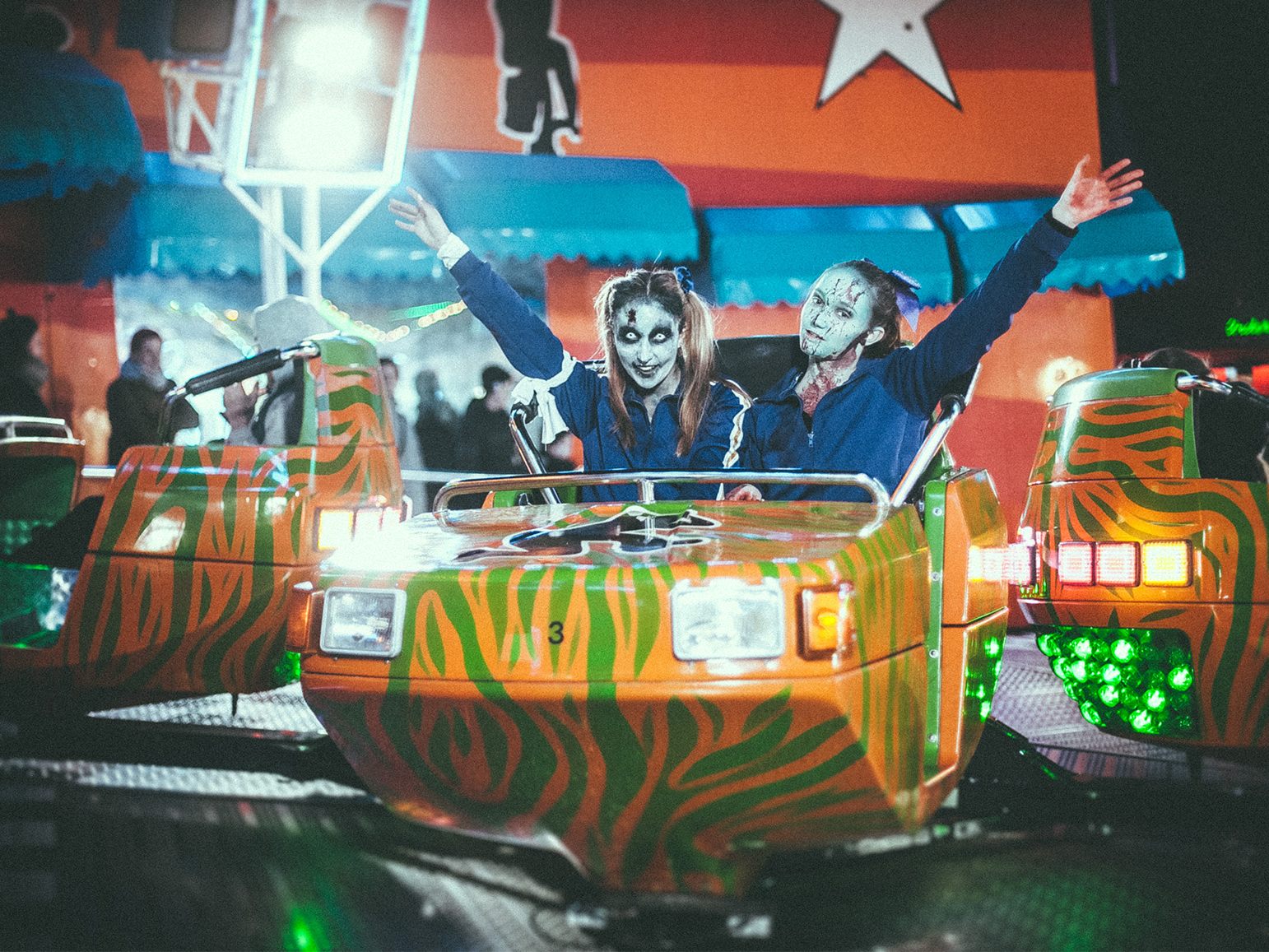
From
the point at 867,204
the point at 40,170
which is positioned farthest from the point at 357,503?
the point at 867,204

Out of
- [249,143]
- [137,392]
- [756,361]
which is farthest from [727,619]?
Result: [137,392]

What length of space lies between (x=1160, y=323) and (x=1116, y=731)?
15.2m

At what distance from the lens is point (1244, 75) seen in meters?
10.8

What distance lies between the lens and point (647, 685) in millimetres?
2146

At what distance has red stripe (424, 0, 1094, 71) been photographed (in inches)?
377

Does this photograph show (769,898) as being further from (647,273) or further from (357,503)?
(357,503)

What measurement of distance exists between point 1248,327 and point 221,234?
42.7 feet

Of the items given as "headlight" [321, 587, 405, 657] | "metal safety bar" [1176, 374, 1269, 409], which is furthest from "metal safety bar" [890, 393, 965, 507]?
"headlight" [321, 587, 405, 657]

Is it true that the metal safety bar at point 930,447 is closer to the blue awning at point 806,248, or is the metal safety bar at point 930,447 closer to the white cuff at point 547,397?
the white cuff at point 547,397

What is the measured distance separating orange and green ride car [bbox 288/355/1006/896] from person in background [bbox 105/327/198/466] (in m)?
6.66

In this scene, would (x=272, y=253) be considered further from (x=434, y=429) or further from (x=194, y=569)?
(x=194, y=569)

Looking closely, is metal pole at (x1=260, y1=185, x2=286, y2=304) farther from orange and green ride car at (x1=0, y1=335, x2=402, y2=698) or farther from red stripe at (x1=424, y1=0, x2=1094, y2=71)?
orange and green ride car at (x1=0, y1=335, x2=402, y2=698)

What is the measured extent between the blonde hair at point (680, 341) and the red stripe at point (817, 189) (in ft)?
20.4

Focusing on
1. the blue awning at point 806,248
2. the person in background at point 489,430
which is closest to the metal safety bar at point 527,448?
the blue awning at point 806,248
